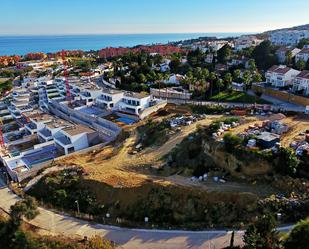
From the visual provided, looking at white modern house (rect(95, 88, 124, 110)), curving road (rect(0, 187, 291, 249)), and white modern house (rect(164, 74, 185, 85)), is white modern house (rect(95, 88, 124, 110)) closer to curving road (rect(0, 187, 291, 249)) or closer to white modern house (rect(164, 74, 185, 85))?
white modern house (rect(164, 74, 185, 85))

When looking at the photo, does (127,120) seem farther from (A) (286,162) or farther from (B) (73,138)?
(A) (286,162)

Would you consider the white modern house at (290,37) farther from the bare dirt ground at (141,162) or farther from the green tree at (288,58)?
the bare dirt ground at (141,162)

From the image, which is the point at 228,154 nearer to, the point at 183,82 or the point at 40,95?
the point at 183,82

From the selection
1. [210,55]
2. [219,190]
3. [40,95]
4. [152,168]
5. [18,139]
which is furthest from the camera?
[210,55]

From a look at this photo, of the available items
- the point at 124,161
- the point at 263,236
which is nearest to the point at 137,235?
the point at 263,236

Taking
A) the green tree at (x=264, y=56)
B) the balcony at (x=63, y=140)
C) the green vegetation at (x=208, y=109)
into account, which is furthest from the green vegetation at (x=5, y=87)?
the green tree at (x=264, y=56)

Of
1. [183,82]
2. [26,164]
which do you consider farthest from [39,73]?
[26,164]

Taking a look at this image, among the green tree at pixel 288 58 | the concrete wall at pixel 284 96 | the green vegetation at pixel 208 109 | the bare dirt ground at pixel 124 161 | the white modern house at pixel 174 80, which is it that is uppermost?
the green tree at pixel 288 58
